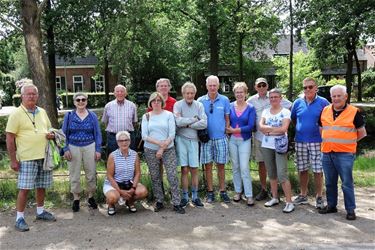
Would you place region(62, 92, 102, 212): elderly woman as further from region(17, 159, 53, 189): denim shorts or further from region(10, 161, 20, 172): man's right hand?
→ region(10, 161, 20, 172): man's right hand

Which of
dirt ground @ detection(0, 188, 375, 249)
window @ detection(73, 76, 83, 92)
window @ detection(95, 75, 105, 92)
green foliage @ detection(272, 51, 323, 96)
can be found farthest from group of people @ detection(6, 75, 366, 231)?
window @ detection(73, 76, 83, 92)

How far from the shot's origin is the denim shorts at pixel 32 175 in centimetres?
558

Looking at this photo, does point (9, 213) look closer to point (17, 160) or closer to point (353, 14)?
point (17, 160)

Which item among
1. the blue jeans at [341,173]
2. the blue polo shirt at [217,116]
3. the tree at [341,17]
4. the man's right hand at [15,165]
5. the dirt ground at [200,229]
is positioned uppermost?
the tree at [341,17]

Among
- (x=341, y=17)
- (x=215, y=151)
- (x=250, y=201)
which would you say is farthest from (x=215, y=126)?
→ (x=341, y=17)

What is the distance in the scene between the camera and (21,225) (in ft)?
18.4

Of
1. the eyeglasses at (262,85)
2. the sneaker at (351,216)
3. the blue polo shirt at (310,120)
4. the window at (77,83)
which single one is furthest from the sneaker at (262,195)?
the window at (77,83)

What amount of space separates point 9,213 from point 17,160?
3.84 ft

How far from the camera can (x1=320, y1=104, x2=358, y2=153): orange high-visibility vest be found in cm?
A: 564

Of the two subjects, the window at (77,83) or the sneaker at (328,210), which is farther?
the window at (77,83)

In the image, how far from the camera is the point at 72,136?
6.19 metres

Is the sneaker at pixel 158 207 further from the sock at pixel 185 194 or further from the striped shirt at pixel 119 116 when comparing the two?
the striped shirt at pixel 119 116

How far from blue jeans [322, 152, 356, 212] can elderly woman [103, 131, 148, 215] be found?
2.53 m

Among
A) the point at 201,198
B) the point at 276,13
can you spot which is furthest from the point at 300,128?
the point at 276,13
